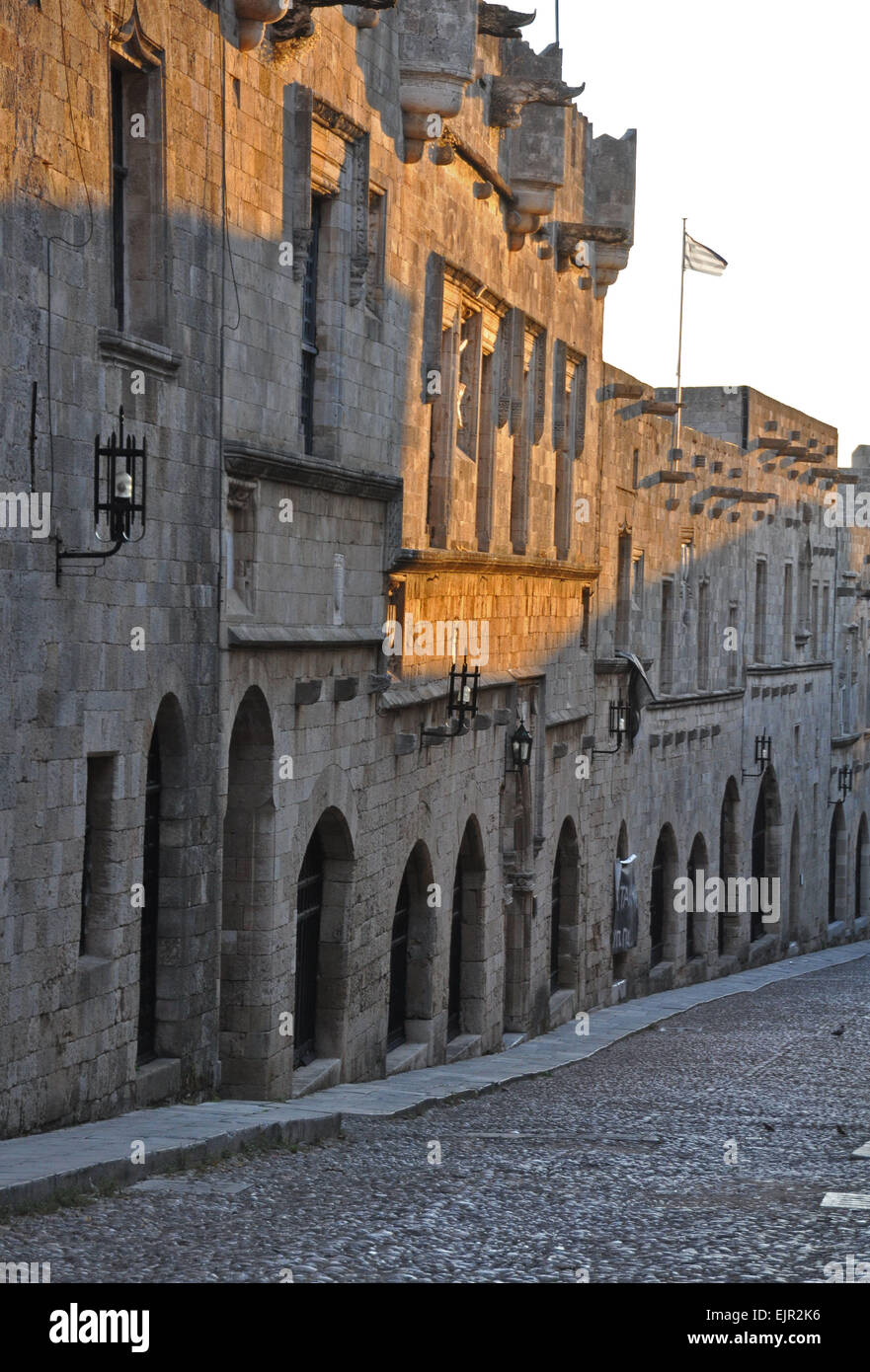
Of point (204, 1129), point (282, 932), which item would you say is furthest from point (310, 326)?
point (204, 1129)

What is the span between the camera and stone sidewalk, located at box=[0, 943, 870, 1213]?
29.3 ft

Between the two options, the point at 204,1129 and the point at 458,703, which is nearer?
the point at 204,1129

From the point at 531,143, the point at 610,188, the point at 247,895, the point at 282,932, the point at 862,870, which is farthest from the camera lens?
the point at 862,870

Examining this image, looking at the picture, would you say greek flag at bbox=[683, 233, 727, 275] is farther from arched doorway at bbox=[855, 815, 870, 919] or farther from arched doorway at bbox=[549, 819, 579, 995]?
arched doorway at bbox=[855, 815, 870, 919]

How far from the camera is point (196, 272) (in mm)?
12648

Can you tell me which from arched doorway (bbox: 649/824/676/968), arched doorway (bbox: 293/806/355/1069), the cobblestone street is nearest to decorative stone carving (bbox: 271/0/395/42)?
arched doorway (bbox: 293/806/355/1069)

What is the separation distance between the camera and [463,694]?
64.4 feet

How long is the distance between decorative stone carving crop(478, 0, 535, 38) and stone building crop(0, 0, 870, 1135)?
0.03 m

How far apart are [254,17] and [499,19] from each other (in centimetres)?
655

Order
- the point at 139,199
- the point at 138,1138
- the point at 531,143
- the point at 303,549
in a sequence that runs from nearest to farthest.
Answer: the point at 138,1138
the point at 139,199
the point at 303,549
the point at 531,143

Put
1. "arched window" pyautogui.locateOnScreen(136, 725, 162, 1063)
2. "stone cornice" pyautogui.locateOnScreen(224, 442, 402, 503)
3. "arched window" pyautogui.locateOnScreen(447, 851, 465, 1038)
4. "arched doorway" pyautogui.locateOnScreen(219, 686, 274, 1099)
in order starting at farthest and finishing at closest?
"arched window" pyautogui.locateOnScreen(447, 851, 465, 1038) < "arched doorway" pyautogui.locateOnScreen(219, 686, 274, 1099) < "stone cornice" pyautogui.locateOnScreen(224, 442, 402, 503) < "arched window" pyautogui.locateOnScreen(136, 725, 162, 1063)

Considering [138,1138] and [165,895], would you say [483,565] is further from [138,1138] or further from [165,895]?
[138,1138]

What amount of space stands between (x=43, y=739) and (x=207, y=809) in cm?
256
